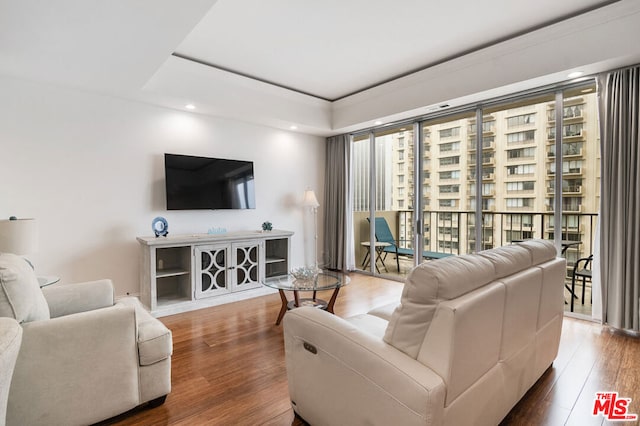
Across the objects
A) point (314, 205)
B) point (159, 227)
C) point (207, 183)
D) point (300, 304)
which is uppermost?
point (207, 183)

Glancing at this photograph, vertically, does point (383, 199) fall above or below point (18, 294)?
above

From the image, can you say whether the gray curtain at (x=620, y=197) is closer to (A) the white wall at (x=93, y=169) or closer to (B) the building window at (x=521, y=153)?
(B) the building window at (x=521, y=153)

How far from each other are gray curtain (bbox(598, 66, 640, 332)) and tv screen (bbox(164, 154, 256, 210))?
13.0 feet

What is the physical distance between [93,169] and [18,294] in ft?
8.07

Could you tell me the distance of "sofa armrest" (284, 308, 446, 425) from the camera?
3.78ft

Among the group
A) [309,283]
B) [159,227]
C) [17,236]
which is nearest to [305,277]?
[309,283]

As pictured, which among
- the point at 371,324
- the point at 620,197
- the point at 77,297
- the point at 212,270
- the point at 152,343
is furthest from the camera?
the point at 212,270

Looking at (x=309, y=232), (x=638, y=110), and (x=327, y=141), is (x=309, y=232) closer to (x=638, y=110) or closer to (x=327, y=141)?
(x=327, y=141)

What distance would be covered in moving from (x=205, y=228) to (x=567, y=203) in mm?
4185

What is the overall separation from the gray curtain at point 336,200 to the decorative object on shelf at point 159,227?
2.75 m

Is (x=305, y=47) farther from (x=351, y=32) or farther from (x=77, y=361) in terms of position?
(x=77, y=361)

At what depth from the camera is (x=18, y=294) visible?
1.50m

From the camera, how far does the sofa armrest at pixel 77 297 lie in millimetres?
2125

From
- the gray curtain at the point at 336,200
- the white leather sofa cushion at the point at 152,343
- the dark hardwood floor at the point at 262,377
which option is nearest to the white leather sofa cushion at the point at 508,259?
the dark hardwood floor at the point at 262,377
